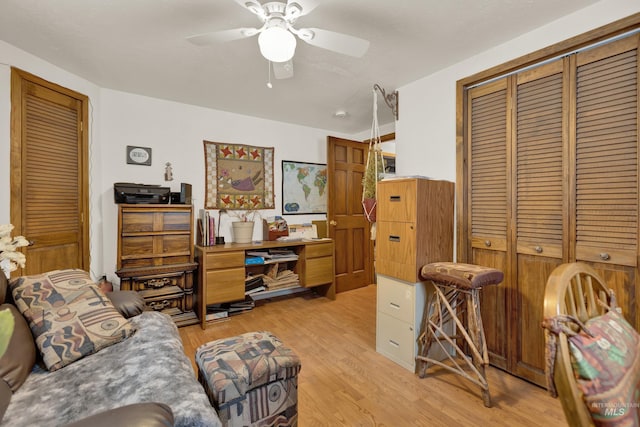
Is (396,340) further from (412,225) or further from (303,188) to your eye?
(303,188)

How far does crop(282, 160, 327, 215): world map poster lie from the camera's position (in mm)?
3994

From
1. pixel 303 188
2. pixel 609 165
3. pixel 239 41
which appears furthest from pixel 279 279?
pixel 609 165

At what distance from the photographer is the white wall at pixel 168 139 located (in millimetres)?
2922

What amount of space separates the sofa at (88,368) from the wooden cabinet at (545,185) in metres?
2.06

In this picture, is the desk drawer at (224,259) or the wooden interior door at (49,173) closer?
the wooden interior door at (49,173)

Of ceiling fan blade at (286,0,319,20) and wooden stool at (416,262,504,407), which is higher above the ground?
ceiling fan blade at (286,0,319,20)

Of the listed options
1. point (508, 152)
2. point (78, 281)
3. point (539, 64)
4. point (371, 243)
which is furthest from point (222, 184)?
point (539, 64)

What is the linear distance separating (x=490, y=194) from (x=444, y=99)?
90 centimetres

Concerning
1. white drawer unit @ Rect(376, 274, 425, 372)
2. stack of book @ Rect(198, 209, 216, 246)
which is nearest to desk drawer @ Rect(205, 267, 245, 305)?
stack of book @ Rect(198, 209, 216, 246)

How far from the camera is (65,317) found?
140cm

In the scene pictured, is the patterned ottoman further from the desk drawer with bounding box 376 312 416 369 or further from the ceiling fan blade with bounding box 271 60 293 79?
the ceiling fan blade with bounding box 271 60 293 79

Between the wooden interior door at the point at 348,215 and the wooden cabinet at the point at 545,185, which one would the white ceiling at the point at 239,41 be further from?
the wooden interior door at the point at 348,215

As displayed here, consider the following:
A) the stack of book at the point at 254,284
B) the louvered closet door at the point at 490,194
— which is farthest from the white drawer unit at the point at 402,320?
the stack of book at the point at 254,284

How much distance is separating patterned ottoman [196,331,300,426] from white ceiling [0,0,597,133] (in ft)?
6.24
